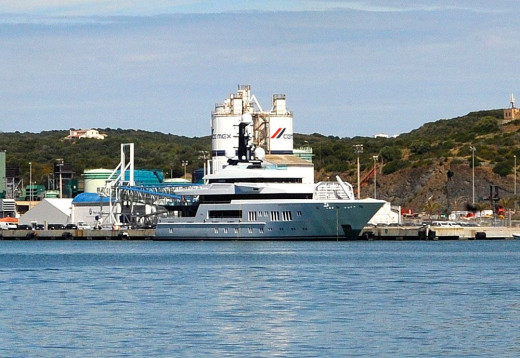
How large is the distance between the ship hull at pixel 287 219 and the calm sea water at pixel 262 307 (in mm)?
26148

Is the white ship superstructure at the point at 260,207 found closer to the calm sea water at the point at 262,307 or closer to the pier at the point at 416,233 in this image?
the pier at the point at 416,233

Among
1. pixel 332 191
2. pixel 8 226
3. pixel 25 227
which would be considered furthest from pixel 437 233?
pixel 8 226

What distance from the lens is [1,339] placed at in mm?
40875

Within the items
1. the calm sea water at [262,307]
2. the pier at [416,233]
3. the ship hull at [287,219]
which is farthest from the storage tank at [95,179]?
the calm sea water at [262,307]

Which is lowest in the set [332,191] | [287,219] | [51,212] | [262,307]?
[262,307]

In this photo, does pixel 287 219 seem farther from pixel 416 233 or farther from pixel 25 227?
pixel 25 227

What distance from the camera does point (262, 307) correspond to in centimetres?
5022

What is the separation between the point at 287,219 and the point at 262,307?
65967 mm

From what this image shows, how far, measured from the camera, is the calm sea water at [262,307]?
128 ft

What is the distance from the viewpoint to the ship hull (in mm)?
115188

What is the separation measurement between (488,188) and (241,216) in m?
60.8

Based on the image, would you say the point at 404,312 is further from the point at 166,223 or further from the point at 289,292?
the point at 166,223

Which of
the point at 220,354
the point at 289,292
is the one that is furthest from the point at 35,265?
the point at 220,354

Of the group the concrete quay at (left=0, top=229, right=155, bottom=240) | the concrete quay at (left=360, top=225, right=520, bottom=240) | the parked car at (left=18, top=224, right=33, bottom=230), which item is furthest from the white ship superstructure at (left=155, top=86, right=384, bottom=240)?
the parked car at (left=18, top=224, right=33, bottom=230)
